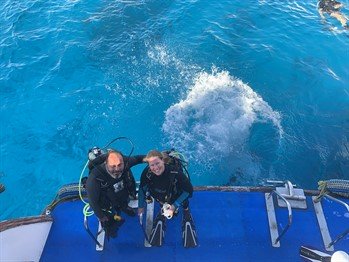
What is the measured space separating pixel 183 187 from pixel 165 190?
0.34 meters

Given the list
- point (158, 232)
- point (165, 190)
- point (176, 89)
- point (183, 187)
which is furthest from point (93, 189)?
point (176, 89)

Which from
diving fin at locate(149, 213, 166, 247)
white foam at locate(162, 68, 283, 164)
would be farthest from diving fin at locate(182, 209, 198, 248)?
white foam at locate(162, 68, 283, 164)

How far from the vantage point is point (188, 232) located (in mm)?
6762

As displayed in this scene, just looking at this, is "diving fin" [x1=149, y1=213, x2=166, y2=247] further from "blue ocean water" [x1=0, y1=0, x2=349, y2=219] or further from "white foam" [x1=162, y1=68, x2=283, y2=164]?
"white foam" [x1=162, y1=68, x2=283, y2=164]

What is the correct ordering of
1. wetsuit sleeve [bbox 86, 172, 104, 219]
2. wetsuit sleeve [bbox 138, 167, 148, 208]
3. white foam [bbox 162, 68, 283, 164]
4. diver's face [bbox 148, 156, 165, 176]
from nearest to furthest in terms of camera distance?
1. diver's face [bbox 148, 156, 165, 176]
2. wetsuit sleeve [bbox 86, 172, 104, 219]
3. wetsuit sleeve [bbox 138, 167, 148, 208]
4. white foam [bbox 162, 68, 283, 164]

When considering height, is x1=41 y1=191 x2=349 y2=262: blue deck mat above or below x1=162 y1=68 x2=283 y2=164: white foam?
above

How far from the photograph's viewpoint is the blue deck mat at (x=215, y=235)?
21.8 ft

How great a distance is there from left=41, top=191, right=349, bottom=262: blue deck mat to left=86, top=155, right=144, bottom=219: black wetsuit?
943 mm

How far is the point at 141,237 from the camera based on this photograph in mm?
→ 6922

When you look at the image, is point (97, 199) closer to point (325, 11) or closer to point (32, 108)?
point (32, 108)

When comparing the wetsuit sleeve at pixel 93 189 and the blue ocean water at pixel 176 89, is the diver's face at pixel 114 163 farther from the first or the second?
the blue ocean water at pixel 176 89

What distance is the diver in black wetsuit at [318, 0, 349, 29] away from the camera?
52.7ft

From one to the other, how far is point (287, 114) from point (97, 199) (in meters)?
8.46

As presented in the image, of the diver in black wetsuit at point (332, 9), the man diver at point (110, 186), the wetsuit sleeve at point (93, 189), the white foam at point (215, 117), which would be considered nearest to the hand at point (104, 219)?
the man diver at point (110, 186)
